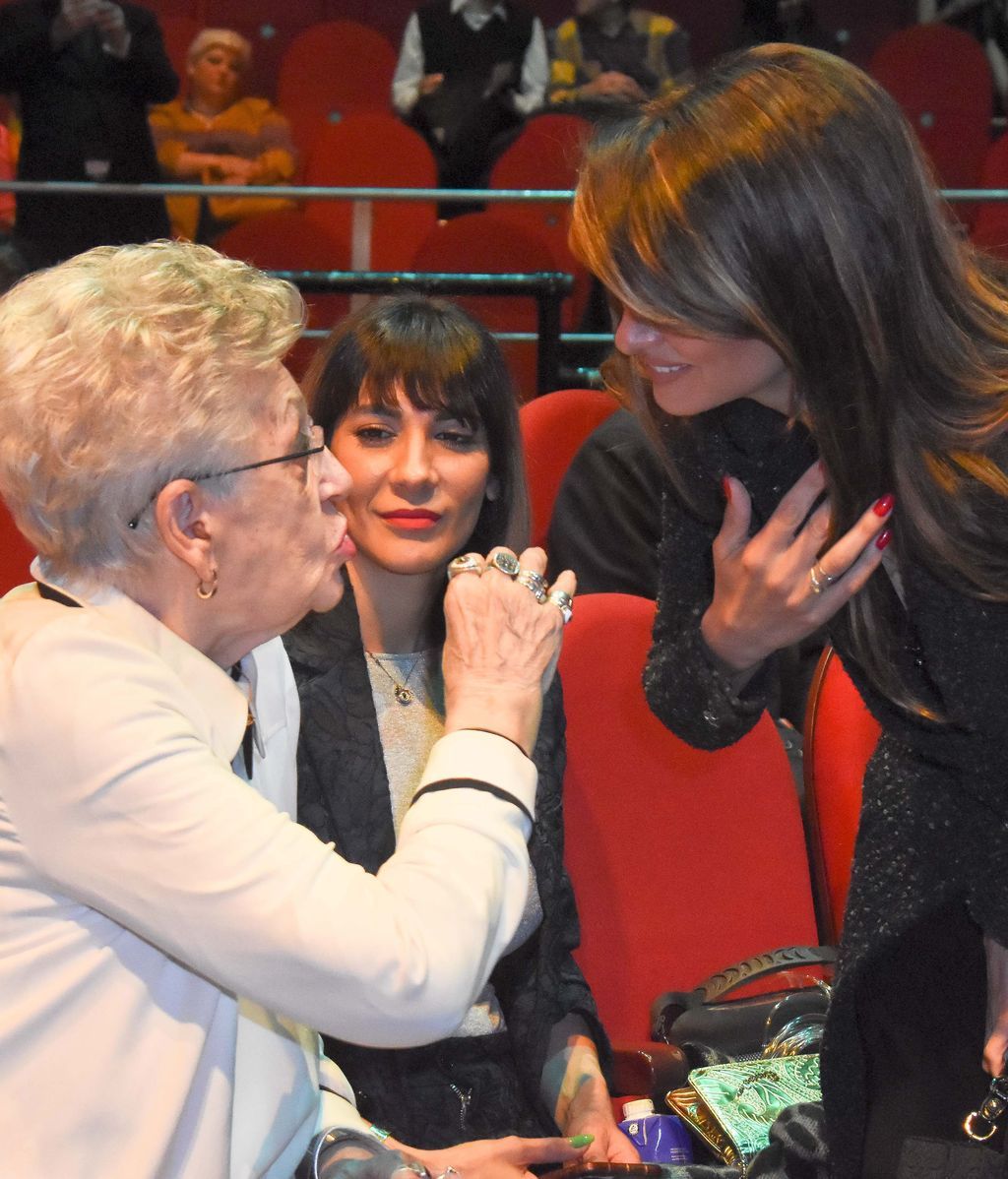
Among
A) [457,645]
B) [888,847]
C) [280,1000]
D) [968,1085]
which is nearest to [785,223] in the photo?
[457,645]

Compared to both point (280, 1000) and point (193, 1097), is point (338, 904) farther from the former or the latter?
point (193, 1097)

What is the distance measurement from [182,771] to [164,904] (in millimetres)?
102

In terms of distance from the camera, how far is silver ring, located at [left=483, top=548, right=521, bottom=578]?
4.67 feet

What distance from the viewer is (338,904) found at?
1.13 metres

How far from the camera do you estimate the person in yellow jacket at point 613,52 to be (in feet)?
19.7

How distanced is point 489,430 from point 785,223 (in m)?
1.05

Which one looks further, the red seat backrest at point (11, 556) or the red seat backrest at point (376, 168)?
the red seat backrest at point (376, 168)

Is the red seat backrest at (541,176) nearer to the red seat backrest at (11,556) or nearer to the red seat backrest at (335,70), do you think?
the red seat backrest at (335,70)

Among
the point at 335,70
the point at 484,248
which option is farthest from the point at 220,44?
the point at 484,248

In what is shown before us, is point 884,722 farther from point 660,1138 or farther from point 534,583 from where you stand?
point 660,1138

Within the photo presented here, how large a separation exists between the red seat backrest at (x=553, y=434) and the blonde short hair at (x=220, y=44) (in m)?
3.26

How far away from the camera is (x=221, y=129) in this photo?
5730mm

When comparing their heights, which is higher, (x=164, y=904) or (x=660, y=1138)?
(x=164, y=904)

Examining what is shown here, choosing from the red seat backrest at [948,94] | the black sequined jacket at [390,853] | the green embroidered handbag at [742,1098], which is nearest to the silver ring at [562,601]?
the black sequined jacket at [390,853]
